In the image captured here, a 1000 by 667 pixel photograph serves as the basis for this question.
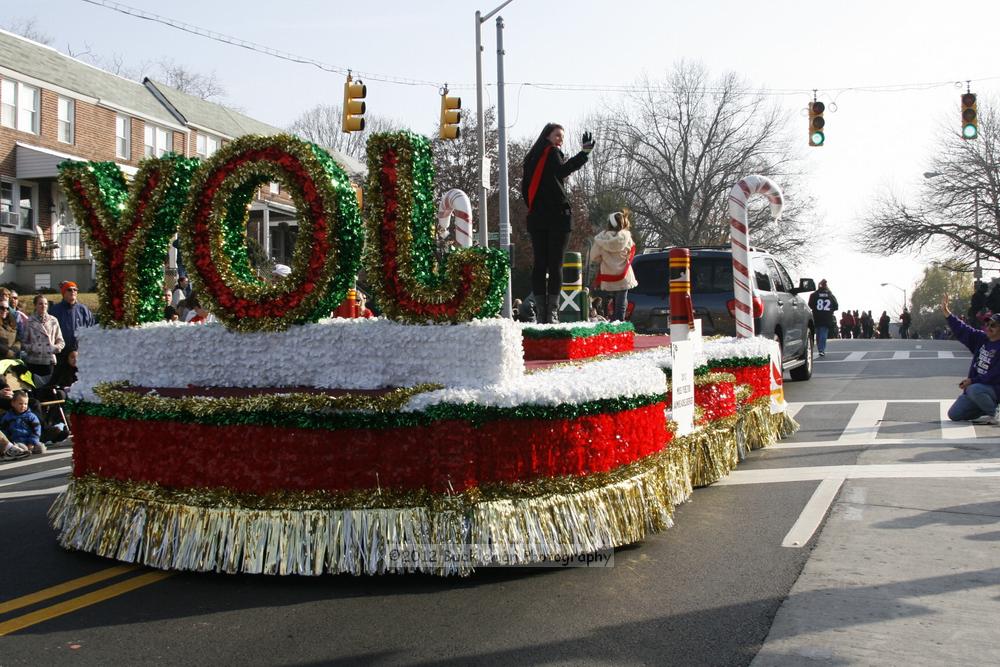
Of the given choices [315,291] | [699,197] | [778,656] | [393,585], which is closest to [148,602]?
[393,585]

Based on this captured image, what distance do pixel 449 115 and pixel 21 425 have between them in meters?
10.5

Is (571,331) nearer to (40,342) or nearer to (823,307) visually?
(40,342)

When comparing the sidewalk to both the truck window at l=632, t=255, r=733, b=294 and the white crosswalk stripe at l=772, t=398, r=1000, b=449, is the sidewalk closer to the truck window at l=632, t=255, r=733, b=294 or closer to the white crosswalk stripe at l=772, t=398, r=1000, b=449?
the white crosswalk stripe at l=772, t=398, r=1000, b=449

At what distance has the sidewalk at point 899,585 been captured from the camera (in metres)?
3.97

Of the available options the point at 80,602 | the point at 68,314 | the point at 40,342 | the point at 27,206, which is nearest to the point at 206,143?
the point at 27,206

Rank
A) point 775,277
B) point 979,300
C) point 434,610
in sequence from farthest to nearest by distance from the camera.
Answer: point 979,300
point 775,277
point 434,610

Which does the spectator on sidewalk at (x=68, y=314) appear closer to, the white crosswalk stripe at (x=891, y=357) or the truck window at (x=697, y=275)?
the truck window at (x=697, y=275)

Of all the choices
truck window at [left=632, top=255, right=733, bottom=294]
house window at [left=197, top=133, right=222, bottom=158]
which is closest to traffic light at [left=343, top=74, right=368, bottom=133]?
truck window at [left=632, top=255, right=733, bottom=294]

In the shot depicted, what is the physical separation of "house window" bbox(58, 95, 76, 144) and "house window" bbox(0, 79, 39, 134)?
1071mm

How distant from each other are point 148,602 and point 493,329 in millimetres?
2131

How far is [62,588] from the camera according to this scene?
16.4 ft

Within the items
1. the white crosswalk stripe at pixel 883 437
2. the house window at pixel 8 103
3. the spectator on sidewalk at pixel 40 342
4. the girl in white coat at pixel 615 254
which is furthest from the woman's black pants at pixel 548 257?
the house window at pixel 8 103

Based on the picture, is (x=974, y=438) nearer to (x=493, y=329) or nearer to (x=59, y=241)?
(x=493, y=329)

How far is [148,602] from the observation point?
4738 mm
